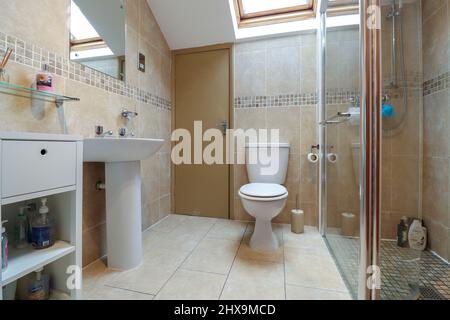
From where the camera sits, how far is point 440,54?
52.7 inches

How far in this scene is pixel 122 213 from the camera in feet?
4.09

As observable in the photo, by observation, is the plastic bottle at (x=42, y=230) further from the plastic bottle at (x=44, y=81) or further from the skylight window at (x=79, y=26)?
the skylight window at (x=79, y=26)

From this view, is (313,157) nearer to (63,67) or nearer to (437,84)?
(437,84)

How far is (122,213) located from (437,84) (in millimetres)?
2133

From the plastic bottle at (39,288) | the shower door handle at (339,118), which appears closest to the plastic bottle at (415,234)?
the shower door handle at (339,118)

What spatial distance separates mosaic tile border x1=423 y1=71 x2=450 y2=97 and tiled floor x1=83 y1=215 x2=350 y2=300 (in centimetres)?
124

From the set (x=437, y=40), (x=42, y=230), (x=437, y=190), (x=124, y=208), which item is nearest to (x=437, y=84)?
(x=437, y=40)

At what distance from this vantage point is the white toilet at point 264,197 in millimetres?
1359

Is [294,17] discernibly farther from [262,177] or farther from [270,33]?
[262,177]

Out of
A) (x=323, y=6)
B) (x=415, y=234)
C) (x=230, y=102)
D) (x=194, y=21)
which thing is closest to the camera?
(x=415, y=234)

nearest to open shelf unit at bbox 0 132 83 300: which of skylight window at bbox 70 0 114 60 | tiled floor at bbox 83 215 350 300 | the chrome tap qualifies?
tiled floor at bbox 83 215 350 300
